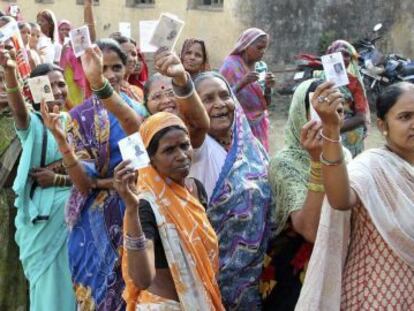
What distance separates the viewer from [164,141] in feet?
11.1

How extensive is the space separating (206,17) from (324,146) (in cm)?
1338

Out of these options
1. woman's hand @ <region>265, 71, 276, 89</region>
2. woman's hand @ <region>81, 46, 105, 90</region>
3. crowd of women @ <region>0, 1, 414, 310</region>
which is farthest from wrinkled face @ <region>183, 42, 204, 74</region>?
woman's hand @ <region>81, 46, 105, 90</region>

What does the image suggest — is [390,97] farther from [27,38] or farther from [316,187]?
[27,38]

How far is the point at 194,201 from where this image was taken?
3.42m

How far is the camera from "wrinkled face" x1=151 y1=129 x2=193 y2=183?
11.0 feet

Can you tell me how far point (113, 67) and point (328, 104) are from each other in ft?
6.38

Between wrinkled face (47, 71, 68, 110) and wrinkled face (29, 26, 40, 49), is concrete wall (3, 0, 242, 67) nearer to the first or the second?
wrinkled face (29, 26, 40, 49)

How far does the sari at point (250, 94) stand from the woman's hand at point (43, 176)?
2652 mm

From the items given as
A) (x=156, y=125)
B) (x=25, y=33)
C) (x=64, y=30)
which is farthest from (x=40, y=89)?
(x=64, y=30)

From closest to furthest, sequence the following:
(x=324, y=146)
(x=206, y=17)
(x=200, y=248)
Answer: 1. (x=324, y=146)
2. (x=200, y=248)
3. (x=206, y=17)

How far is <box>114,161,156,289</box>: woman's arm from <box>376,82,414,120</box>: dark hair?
1096 millimetres

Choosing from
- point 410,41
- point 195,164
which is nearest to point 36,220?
point 195,164

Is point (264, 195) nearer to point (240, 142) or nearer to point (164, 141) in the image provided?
point (240, 142)

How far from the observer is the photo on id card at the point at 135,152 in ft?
9.74
